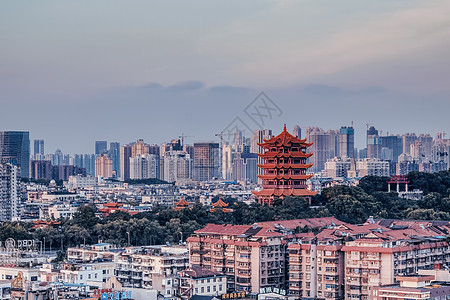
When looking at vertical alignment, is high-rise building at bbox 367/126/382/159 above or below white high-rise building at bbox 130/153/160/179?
above

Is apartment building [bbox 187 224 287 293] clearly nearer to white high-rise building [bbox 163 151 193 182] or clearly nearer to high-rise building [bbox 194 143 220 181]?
high-rise building [bbox 194 143 220 181]

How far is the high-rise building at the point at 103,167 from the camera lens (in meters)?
128

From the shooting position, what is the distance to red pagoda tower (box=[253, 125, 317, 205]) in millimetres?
47688

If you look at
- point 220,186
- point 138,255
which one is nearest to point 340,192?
point 138,255

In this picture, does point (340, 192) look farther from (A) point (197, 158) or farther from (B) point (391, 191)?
(A) point (197, 158)

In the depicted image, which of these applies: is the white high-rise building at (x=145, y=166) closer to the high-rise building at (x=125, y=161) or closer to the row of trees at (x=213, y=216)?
the high-rise building at (x=125, y=161)

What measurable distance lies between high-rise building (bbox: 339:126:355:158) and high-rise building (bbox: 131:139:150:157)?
23420mm

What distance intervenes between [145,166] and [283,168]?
7172 centimetres

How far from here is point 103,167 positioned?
128m

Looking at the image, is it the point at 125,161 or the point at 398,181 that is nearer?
the point at 398,181

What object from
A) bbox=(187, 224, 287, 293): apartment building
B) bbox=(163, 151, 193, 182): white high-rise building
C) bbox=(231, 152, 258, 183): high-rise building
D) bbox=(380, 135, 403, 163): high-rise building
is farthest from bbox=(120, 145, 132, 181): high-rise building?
bbox=(187, 224, 287, 293): apartment building

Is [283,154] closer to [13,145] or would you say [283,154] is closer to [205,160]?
[13,145]

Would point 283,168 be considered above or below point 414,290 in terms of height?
above

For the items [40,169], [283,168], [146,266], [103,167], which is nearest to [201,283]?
[146,266]
